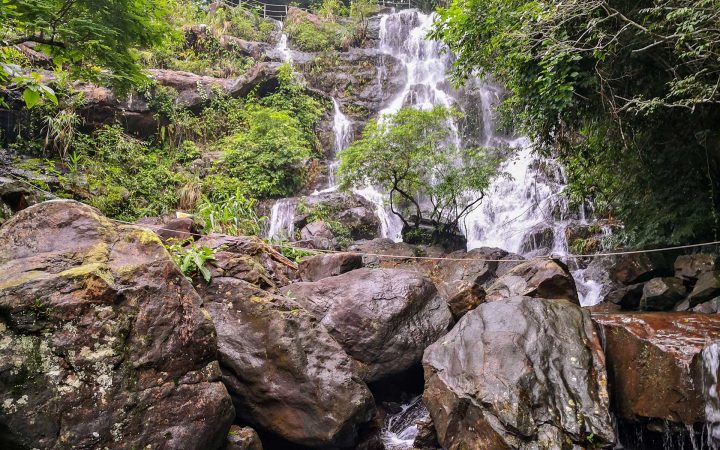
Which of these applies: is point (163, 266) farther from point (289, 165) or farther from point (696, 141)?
point (289, 165)

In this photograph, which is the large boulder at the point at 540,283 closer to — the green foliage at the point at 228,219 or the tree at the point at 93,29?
the green foliage at the point at 228,219

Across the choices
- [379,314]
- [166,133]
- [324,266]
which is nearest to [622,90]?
[379,314]

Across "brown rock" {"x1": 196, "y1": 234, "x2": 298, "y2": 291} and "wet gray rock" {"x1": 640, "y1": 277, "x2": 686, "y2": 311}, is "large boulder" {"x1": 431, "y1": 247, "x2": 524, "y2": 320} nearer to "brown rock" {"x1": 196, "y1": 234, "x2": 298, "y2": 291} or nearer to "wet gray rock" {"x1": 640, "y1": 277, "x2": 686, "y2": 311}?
"wet gray rock" {"x1": 640, "y1": 277, "x2": 686, "y2": 311}

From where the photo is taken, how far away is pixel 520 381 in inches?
185

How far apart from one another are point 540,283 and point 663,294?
2077 mm

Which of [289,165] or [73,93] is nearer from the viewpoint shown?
[73,93]

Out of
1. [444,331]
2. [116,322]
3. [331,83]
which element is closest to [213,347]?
[116,322]

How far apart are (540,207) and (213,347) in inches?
469

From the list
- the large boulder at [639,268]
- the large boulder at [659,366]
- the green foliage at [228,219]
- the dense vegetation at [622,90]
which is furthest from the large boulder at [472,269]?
the green foliage at [228,219]

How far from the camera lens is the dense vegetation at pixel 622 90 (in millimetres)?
5840

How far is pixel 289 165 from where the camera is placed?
16.1 metres

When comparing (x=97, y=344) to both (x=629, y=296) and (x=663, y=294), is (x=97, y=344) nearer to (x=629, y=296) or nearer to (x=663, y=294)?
(x=663, y=294)

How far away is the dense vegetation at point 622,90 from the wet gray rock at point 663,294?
0.68 metres

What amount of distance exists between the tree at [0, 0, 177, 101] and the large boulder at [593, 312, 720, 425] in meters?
7.03
